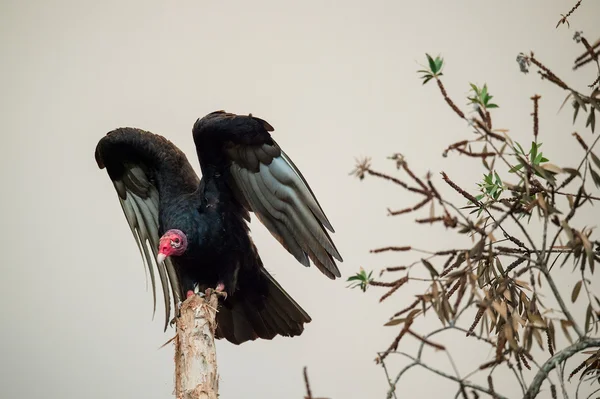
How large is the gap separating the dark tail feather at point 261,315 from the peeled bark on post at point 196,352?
0.71 metres

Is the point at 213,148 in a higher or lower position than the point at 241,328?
higher

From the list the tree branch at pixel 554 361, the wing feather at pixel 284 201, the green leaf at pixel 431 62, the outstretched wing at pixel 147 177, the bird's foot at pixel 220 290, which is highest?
the outstretched wing at pixel 147 177

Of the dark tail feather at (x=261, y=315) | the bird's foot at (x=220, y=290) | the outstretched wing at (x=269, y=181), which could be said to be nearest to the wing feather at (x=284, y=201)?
the outstretched wing at (x=269, y=181)

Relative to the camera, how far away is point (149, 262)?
16.2 ft

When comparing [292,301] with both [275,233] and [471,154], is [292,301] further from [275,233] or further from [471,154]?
[471,154]

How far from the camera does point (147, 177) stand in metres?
4.80

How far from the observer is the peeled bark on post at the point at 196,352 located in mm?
3178

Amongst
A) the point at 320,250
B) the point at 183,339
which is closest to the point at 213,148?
the point at 320,250

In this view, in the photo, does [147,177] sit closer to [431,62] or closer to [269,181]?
[269,181]

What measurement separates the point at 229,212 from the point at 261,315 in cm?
65

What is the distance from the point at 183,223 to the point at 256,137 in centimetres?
61

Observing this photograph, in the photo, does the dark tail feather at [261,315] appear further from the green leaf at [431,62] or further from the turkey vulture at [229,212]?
the green leaf at [431,62]

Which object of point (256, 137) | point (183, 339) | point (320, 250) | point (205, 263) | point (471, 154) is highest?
point (256, 137)

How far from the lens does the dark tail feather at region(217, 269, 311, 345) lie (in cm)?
438
